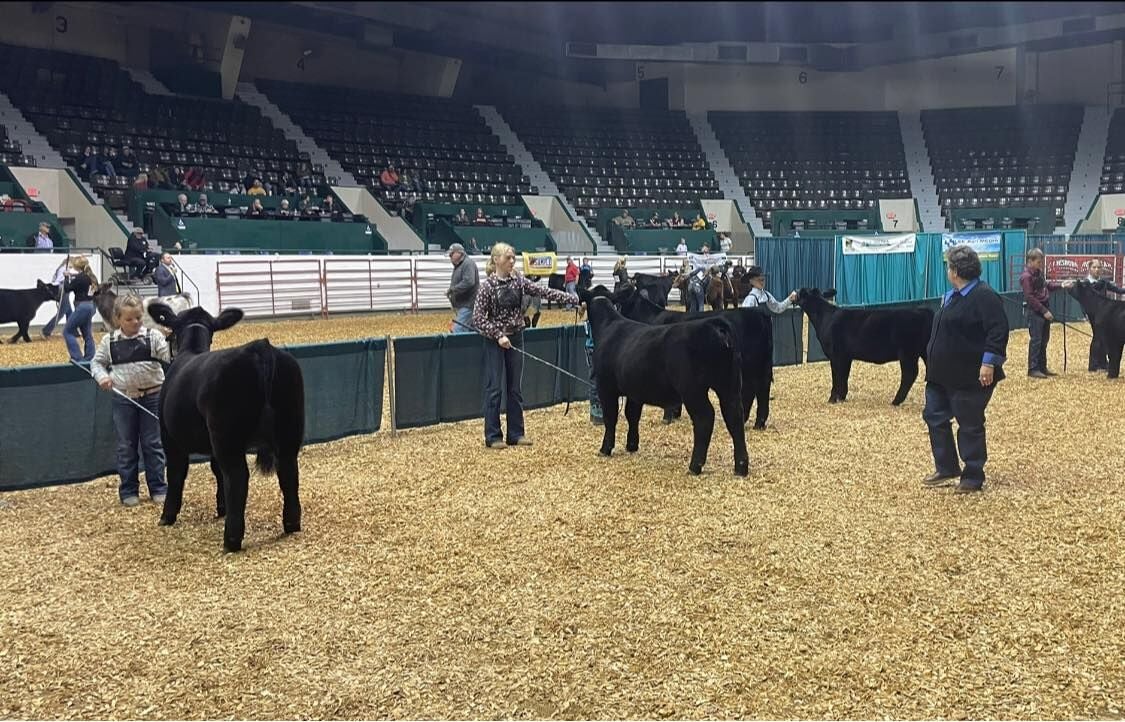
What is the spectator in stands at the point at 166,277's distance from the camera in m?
19.0

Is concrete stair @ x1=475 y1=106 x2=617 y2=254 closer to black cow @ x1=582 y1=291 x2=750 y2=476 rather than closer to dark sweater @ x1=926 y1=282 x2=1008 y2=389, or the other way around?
black cow @ x1=582 y1=291 x2=750 y2=476

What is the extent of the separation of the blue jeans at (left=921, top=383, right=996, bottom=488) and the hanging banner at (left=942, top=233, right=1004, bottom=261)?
1873 centimetres

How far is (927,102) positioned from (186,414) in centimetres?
4531

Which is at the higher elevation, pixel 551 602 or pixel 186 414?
pixel 186 414

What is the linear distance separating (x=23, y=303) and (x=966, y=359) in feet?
55.0

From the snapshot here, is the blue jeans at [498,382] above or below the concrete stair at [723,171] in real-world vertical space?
below

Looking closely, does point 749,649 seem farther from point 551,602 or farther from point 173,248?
point 173,248

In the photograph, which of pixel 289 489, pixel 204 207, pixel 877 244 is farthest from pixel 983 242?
pixel 289 489

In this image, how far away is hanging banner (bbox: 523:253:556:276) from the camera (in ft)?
88.6

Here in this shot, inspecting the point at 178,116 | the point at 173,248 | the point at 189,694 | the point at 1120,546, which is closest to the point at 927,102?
the point at 178,116

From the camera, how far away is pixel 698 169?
138 ft

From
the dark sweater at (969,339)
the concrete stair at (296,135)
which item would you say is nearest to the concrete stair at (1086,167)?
the concrete stair at (296,135)

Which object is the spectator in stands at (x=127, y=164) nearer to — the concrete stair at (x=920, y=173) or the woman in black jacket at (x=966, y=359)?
the woman in black jacket at (x=966, y=359)

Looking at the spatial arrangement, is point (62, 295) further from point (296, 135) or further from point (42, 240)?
point (296, 135)
